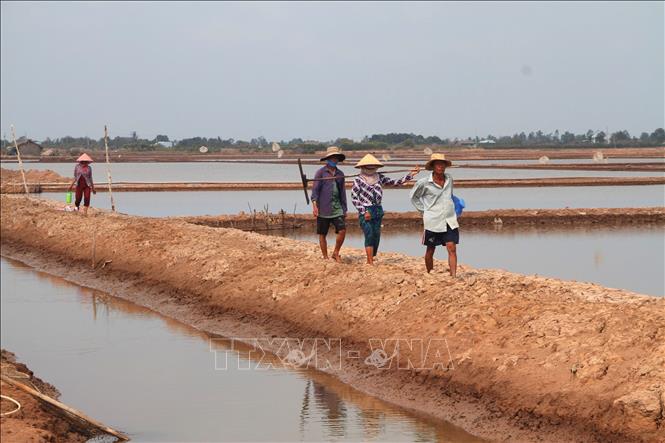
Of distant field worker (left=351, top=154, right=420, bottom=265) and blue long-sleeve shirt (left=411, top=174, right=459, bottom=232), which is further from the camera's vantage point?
distant field worker (left=351, top=154, right=420, bottom=265)

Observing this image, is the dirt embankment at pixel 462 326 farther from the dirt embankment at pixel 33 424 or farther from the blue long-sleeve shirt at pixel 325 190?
the dirt embankment at pixel 33 424

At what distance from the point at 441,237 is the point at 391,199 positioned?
20.8 metres

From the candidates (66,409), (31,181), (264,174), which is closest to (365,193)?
(66,409)

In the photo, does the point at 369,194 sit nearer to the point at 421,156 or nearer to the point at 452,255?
the point at 452,255

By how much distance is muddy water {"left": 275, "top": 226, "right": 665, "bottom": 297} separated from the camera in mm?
13039

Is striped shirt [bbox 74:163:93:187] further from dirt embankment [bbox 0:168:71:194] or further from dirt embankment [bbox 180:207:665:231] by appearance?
dirt embankment [bbox 0:168:71:194]

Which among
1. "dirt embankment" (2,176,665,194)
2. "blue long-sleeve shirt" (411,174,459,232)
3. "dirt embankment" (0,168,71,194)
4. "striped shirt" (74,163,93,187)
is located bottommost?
"dirt embankment" (2,176,665,194)

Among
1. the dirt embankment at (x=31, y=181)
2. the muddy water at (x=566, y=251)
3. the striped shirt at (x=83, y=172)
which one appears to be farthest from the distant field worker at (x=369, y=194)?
the dirt embankment at (x=31, y=181)

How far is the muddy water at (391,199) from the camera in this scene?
1005 inches

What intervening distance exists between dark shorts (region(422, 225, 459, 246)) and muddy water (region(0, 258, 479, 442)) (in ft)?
6.14

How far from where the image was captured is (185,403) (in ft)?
24.2

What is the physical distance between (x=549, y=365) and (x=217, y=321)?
4.61m

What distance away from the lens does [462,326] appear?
7.72m

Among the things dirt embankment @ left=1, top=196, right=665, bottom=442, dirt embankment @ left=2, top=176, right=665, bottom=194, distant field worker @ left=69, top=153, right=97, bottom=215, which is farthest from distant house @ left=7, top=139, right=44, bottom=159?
dirt embankment @ left=1, top=196, right=665, bottom=442
